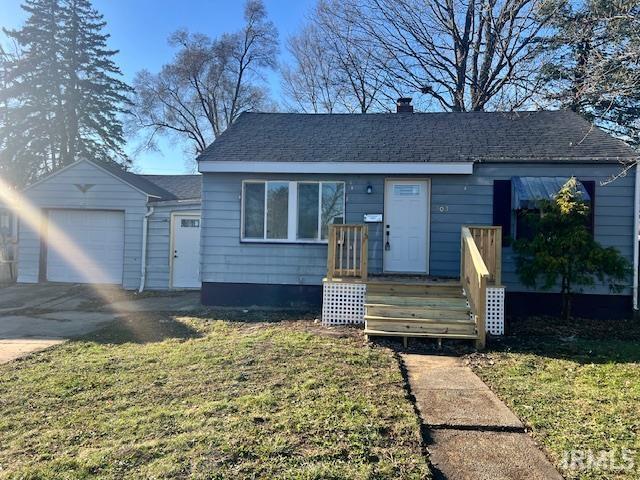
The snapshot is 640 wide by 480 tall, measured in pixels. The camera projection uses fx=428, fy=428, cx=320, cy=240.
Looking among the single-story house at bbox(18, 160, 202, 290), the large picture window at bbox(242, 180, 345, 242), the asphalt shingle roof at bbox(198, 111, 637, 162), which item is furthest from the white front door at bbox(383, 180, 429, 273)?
the single-story house at bbox(18, 160, 202, 290)

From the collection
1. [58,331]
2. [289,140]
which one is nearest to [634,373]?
[289,140]

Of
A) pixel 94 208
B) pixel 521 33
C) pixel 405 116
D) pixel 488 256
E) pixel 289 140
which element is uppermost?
pixel 521 33

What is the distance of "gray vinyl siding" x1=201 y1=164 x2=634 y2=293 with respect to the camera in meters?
8.05

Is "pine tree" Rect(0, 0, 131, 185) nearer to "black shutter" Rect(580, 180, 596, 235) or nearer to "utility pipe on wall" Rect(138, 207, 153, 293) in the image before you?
"utility pipe on wall" Rect(138, 207, 153, 293)

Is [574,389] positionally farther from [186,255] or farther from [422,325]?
[186,255]

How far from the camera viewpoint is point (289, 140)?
9.41 meters

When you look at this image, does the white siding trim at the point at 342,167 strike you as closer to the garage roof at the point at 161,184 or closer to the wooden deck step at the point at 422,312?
the wooden deck step at the point at 422,312

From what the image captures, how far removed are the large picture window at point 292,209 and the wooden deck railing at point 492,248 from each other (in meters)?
2.73

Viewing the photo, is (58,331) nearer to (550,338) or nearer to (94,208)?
(94,208)

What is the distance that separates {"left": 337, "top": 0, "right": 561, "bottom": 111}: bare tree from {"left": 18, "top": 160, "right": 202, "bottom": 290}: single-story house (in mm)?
11293

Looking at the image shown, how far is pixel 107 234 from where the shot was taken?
458 inches

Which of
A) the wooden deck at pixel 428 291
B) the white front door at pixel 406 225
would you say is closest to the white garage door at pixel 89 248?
the wooden deck at pixel 428 291

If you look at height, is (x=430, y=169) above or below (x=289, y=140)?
below

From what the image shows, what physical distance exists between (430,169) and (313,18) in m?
15.1
